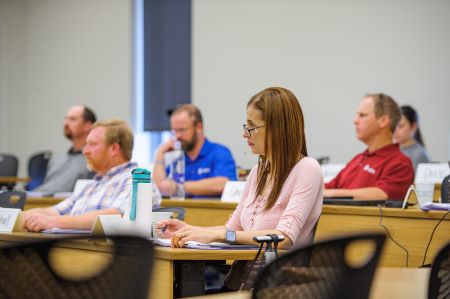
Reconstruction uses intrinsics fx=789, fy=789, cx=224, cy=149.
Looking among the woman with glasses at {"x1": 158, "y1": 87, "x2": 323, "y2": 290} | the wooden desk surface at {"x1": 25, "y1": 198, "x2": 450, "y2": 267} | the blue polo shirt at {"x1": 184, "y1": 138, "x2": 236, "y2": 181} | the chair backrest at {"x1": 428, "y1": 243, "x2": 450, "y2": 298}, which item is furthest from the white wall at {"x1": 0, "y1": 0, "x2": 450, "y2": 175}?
the chair backrest at {"x1": 428, "y1": 243, "x2": 450, "y2": 298}

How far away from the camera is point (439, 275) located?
1.79 m

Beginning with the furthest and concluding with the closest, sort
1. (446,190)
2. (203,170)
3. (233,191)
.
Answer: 1. (203,170)
2. (233,191)
3. (446,190)

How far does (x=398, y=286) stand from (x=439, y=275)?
11.8 inches

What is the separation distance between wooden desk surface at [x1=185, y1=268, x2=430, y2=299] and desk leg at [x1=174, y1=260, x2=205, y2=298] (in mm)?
590

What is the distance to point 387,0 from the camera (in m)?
6.61

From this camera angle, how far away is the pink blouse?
268 cm

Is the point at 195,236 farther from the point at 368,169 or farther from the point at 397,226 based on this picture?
the point at 368,169

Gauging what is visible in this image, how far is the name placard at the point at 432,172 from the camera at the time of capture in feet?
15.3

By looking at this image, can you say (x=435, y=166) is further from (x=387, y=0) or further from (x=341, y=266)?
(x=341, y=266)

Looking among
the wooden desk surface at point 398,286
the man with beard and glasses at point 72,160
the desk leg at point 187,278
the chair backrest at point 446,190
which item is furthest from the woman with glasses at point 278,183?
the man with beard and glasses at point 72,160

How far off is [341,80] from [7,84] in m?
4.33

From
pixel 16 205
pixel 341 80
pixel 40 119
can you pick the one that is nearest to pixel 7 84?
pixel 40 119

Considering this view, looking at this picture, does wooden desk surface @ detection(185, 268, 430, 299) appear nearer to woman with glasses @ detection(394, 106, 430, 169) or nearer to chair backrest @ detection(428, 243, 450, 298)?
chair backrest @ detection(428, 243, 450, 298)

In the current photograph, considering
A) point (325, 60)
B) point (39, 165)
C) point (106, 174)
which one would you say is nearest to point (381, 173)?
point (106, 174)
